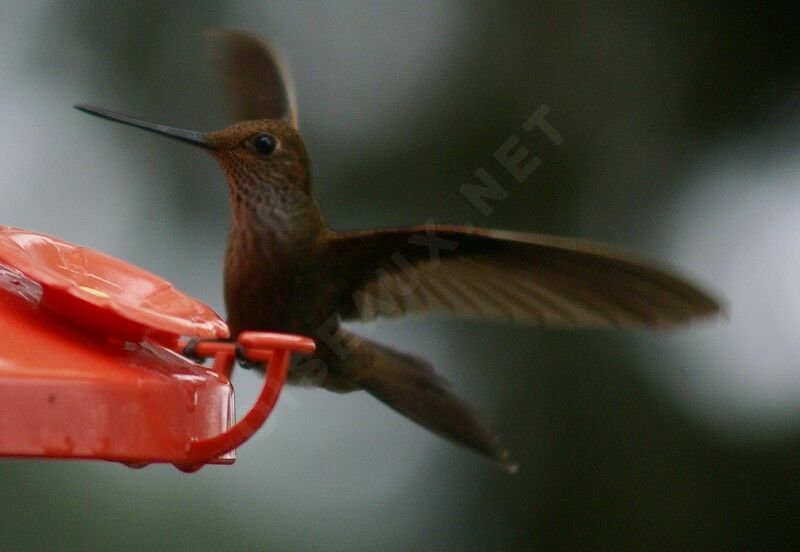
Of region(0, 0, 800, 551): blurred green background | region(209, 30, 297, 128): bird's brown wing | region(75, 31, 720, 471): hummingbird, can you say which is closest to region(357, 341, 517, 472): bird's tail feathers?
region(75, 31, 720, 471): hummingbird

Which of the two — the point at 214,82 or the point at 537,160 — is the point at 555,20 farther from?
the point at 214,82

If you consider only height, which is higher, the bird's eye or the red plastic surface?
the bird's eye

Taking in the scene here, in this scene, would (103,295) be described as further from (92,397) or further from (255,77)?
(255,77)

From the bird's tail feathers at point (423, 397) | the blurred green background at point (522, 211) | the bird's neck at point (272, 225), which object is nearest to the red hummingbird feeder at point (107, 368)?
the bird's neck at point (272, 225)

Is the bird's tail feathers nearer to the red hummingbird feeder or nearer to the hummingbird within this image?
the hummingbird

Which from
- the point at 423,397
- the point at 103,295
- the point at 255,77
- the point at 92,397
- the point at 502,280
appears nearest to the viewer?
the point at 92,397

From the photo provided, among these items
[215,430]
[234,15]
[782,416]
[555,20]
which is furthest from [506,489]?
[215,430]

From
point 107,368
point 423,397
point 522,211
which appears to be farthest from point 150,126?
point 522,211
